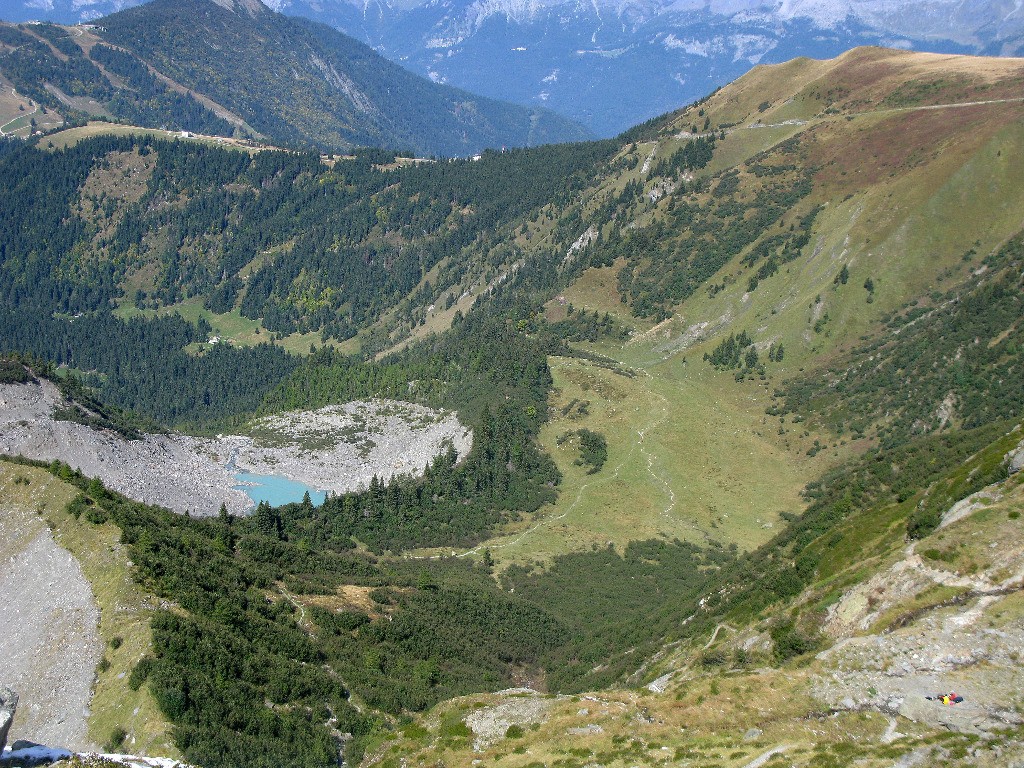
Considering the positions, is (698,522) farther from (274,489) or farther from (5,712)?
(5,712)

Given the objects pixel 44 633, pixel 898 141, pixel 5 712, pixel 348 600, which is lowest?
pixel 348 600

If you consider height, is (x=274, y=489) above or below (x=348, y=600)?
above

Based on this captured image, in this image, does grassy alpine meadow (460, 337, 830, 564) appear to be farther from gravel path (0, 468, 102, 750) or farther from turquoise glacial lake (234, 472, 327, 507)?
gravel path (0, 468, 102, 750)

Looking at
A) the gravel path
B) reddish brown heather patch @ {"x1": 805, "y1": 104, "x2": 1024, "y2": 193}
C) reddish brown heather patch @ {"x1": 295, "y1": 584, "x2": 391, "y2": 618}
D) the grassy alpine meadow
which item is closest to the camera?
the gravel path

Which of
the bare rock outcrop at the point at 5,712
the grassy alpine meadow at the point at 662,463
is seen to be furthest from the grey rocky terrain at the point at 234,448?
the bare rock outcrop at the point at 5,712

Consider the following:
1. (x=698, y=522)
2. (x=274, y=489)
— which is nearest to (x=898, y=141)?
(x=698, y=522)

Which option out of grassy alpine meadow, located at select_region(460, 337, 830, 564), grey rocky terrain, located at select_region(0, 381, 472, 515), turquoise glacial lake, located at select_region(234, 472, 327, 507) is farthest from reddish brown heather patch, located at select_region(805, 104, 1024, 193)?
turquoise glacial lake, located at select_region(234, 472, 327, 507)
